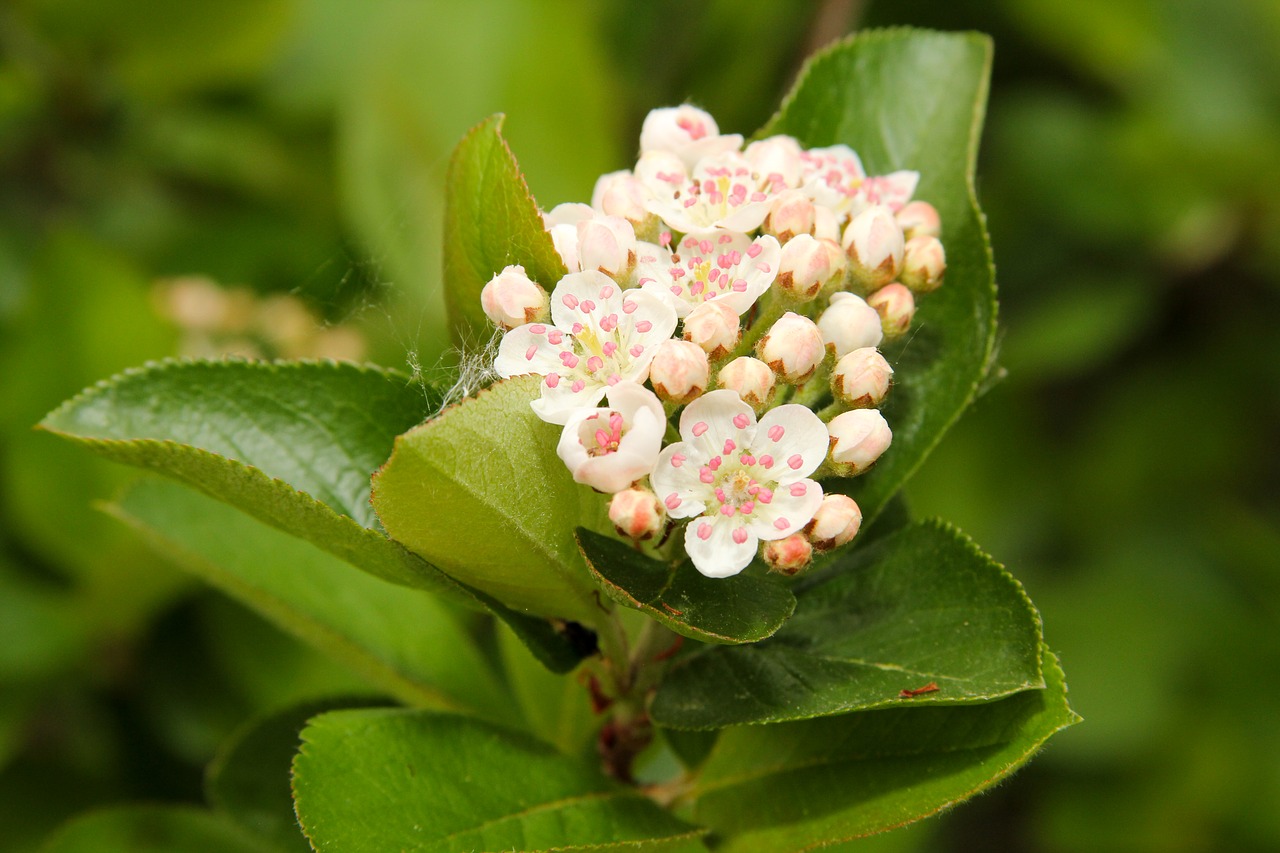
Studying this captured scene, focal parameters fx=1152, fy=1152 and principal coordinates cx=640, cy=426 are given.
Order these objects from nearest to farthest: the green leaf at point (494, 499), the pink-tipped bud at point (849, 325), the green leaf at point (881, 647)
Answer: the green leaf at point (494, 499), the green leaf at point (881, 647), the pink-tipped bud at point (849, 325)

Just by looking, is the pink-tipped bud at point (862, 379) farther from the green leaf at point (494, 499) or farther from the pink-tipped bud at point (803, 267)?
the green leaf at point (494, 499)

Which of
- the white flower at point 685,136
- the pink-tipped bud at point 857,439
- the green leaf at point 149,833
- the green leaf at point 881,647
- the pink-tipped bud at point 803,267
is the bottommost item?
the green leaf at point 149,833

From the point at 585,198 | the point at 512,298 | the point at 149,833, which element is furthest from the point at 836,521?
the point at 585,198

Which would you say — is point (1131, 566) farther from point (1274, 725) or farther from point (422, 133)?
point (422, 133)

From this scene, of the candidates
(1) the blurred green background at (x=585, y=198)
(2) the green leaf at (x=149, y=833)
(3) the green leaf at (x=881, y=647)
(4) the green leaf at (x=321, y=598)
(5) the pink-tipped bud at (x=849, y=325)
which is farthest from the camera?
(1) the blurred green background at (x=585, y=198)

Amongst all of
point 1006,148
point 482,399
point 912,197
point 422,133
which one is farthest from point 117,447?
point 1006,148

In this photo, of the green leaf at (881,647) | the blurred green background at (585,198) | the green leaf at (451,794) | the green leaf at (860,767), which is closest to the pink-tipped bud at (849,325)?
the green leaf at (881,647)

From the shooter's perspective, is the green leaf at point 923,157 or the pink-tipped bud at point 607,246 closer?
the pink-tipped bud at point 607,246

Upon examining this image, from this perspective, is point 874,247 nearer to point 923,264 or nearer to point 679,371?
point 923,264

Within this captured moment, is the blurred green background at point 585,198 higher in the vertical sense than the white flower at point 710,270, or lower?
lower
